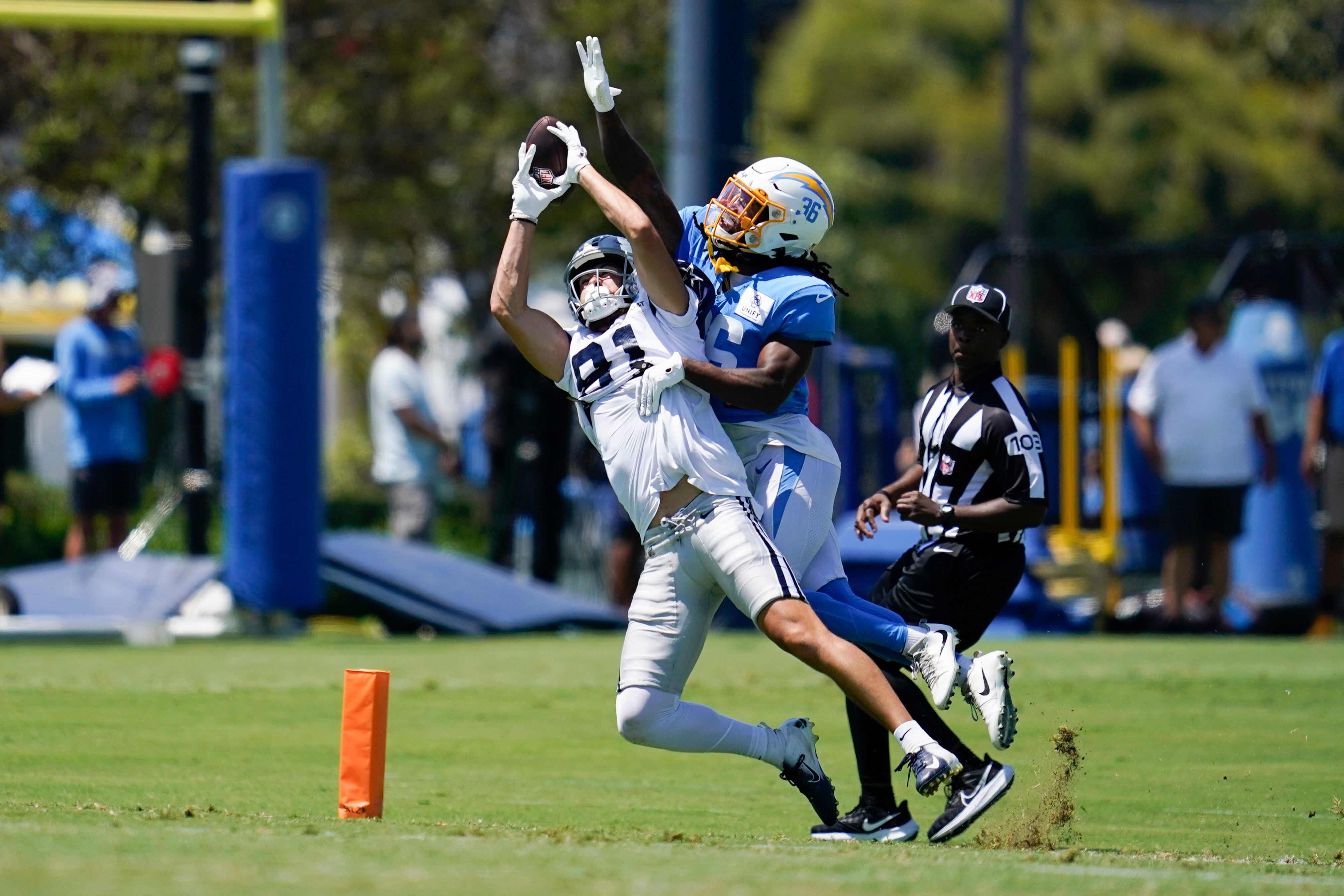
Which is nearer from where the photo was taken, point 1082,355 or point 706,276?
point 706,276

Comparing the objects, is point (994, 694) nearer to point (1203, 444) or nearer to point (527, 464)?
point (1203, 444)

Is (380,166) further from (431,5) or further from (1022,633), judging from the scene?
(1022,633)

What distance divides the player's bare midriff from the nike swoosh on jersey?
1.19 metres

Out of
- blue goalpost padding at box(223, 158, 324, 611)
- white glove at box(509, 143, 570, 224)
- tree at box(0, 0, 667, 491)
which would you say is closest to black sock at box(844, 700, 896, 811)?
white glove at box(509, 143, 570, 224)

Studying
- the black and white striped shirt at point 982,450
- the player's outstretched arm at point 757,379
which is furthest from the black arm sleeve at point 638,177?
the black and white striped shirt at point 982,450

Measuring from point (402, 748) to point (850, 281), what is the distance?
27.4 metres

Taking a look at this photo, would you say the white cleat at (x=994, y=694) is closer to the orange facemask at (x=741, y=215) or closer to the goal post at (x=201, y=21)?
the orange facemask at (x=741, y=215)

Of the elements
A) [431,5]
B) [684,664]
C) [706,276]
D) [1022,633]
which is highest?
[431,5]

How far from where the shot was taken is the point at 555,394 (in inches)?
627

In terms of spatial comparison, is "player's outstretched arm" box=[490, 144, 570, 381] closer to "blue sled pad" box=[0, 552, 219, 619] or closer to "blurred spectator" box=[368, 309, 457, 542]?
"blue sled pad" box=[0, 552, 219, 619]

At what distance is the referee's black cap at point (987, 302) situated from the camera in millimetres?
6402

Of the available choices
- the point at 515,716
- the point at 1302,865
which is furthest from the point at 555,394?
the point at 1302,865

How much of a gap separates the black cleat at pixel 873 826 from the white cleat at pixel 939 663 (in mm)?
493

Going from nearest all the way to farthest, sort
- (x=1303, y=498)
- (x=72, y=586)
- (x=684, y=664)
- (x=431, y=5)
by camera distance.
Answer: (x=684, y=664) < (x=72, y=586) < (x=1303, y=498) < (x=431, y=5)
